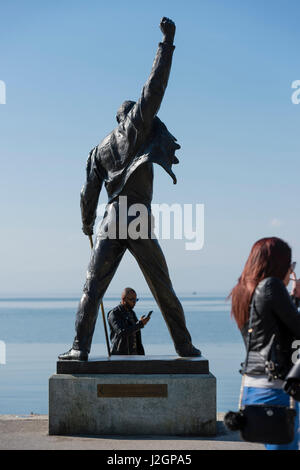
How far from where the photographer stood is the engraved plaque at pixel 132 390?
20.6ft

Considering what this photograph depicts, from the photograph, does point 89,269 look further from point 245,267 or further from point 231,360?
point 231,360

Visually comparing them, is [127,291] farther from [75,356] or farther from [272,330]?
[272,330]

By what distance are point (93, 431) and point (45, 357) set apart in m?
13.2

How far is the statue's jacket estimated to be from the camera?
A: 6.55 m

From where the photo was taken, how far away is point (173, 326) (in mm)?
6680

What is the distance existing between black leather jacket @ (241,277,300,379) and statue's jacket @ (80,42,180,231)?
3.13 meters

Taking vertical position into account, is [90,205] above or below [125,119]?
below

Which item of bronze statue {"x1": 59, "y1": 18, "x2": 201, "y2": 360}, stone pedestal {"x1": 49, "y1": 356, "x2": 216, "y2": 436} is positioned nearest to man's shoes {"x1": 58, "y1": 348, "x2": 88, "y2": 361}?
bronze statue {"x1": 59, "y1": 18, "x2": 201, "y2": 360}

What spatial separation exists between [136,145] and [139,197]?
0.49 meters

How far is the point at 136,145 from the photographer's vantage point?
Answer: 6699 mm

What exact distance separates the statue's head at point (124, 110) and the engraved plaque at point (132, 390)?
8.35 feet
